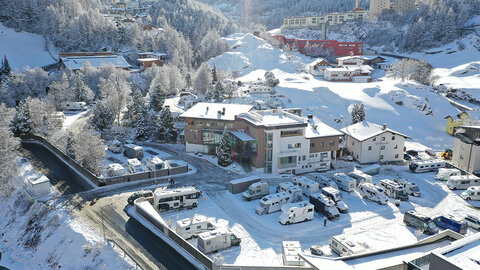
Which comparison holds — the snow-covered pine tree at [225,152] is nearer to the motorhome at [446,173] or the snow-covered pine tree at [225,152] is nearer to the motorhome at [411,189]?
the motorhome at [411,189]

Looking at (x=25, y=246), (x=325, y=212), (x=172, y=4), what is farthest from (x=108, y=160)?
(x=172, y=4)

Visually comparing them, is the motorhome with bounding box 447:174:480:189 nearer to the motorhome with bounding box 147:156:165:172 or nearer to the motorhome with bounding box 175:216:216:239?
the motorhome with bounding box 175:216:216:239

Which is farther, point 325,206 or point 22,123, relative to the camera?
point 22,123

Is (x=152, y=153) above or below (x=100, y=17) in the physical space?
below

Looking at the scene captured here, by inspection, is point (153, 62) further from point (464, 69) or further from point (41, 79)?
point (464, 69)

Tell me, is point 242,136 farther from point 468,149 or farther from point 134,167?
point 468,149

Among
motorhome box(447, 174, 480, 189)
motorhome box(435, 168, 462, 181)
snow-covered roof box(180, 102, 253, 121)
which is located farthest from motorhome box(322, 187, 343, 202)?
snow-covered roof box(180, 102, 253, 121)


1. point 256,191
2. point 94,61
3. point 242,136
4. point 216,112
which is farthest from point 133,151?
point 94,61
